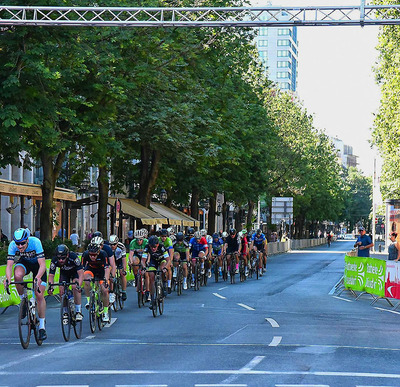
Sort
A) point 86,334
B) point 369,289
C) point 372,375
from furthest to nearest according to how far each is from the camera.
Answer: point 369,289
point 86,334
point 372,375

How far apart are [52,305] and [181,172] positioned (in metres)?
26.0

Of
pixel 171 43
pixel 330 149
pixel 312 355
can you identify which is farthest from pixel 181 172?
pixel 330 149

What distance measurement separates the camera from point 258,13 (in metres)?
20.8

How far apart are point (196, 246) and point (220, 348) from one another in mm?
15876

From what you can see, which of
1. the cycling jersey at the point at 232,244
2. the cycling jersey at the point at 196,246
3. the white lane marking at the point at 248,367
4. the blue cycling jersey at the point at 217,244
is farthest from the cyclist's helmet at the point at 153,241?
the blue cycling jersey at the point at 217,244

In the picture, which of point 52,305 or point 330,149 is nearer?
point 52,305

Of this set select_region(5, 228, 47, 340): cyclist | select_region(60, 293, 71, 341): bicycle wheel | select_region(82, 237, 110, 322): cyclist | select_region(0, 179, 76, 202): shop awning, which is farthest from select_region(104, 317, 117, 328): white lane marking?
select_region(0, 179, 76, 202): shop awning

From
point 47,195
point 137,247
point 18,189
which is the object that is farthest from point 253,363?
point 18,189

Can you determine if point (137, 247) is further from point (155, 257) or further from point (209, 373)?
point (209, 373)

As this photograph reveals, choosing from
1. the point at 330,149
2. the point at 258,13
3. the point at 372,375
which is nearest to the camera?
the point at 372,375

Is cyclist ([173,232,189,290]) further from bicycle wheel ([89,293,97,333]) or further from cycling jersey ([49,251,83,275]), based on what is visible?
cycling jersey ([49,251,83,275])

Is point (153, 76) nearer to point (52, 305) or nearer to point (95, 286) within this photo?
point (52, 305)

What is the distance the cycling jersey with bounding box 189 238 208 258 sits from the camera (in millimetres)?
29698

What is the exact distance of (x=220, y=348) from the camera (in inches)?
548
